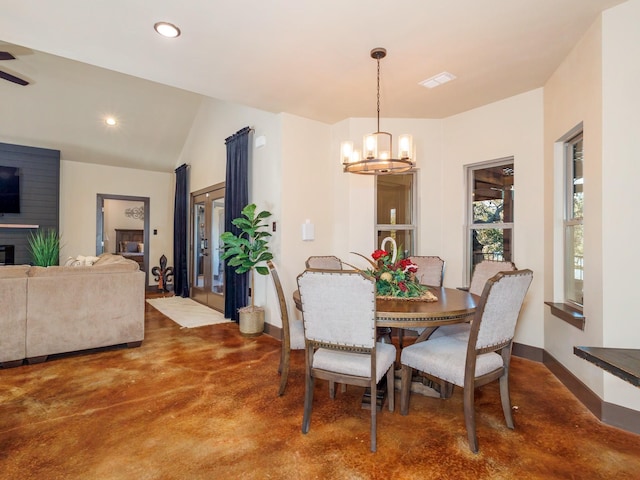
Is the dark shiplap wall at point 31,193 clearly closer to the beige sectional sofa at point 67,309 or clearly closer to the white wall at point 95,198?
the white wall at point 95,198

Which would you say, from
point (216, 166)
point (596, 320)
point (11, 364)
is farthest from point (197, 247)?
point (596, 320)

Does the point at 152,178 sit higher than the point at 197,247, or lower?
higher

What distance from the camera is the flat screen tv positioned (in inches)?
232

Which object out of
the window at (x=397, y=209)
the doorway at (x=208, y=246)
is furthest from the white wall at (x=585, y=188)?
the doorway at (x=208, y=246)

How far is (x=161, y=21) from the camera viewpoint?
240cm

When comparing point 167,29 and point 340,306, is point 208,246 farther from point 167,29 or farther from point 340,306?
point 340,306

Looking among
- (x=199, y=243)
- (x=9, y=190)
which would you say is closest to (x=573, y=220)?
(x=199, y=243)

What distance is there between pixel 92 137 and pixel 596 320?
783 centimetres

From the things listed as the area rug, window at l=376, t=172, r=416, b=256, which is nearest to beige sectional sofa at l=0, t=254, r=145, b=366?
the area rug

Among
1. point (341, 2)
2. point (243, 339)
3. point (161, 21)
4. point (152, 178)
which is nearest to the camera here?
point (341, 2)

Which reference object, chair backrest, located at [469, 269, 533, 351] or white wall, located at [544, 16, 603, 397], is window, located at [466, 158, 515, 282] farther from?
chair backrest, located at [469, 269, 533, 351]

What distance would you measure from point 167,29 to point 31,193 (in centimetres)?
559

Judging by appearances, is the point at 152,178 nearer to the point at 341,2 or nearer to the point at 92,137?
the point at 92,137

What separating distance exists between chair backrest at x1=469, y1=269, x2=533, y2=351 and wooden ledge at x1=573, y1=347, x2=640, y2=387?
0.45 metres
